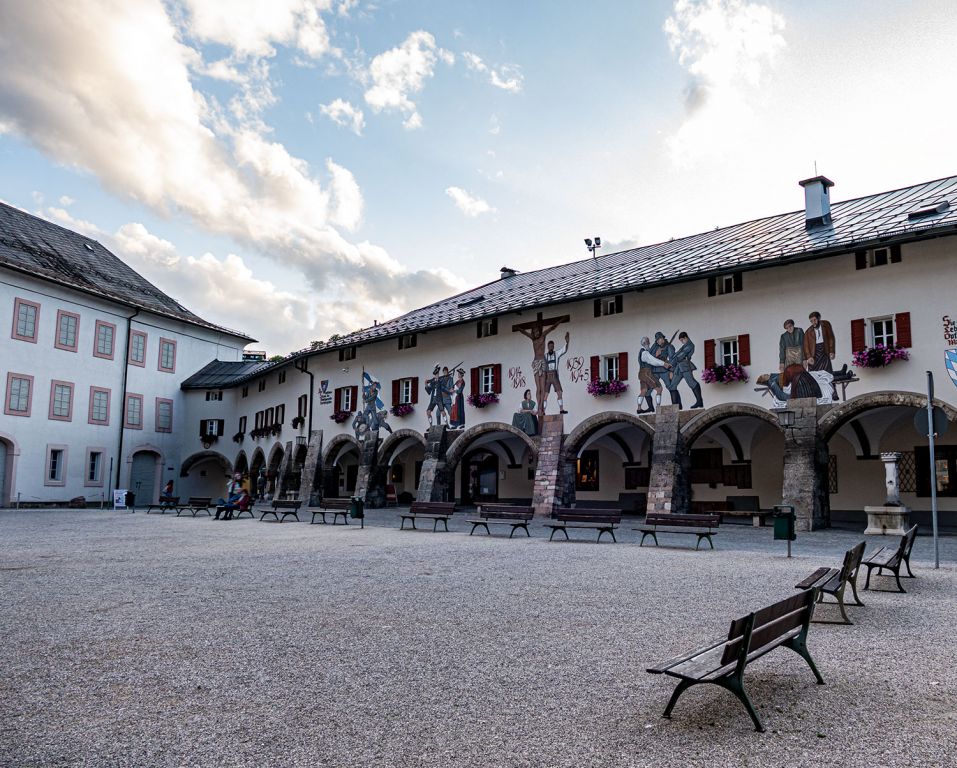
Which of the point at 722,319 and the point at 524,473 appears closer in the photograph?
the point at 722,319

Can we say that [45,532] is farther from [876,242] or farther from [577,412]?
[876,242]

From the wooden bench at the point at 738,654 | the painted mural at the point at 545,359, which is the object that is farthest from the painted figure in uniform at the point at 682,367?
the wooden bench at the point at 738,654

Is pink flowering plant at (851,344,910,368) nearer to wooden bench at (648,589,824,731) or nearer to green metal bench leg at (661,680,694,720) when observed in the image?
wooden bench at (648,589,824,731)

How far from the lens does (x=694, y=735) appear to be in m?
4.30

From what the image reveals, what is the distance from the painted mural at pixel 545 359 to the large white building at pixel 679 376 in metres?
0.06

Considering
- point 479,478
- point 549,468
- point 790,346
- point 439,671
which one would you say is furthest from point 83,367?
point 439,671

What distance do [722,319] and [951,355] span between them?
5906 millimetres

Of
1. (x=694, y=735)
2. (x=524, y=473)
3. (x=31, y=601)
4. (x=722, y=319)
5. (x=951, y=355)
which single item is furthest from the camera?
(x=524, y=473)

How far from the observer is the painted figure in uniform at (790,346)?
20250 millimetres

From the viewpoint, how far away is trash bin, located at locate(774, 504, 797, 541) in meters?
13.7

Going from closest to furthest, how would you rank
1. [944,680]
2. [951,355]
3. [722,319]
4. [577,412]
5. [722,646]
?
[722,646], [944,680], [951,355], [722,319], [577,412]

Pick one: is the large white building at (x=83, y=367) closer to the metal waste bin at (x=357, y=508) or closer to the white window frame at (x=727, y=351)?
the metal waste bin at (x=357, y=508)

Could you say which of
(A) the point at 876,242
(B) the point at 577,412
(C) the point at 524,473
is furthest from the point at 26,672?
(C) the point at 524,473

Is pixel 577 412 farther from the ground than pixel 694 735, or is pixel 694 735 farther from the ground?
pixel 577 412
